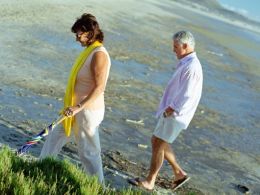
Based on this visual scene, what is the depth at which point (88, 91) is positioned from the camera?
6.46 metres

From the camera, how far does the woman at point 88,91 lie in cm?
633

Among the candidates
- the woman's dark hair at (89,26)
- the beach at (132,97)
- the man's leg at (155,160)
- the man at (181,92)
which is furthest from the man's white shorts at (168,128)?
the woman's dark hair at (89,26)

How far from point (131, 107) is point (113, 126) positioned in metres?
1.73

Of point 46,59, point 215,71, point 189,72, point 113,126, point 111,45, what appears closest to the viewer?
point 189,72

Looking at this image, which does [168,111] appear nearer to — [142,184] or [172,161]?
[172,161]

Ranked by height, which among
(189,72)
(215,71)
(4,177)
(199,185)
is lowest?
(215,71)

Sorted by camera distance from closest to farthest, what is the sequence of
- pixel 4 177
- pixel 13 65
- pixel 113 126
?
1. pixel 4 177
2. pixel 113 126
3. pixel 13 65

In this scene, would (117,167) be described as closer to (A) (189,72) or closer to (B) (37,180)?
(A) (189,72)

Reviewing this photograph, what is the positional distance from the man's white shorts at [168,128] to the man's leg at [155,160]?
11cm

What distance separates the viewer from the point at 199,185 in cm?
847

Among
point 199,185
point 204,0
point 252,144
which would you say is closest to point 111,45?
point 252,144

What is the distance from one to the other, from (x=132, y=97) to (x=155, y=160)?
532cm

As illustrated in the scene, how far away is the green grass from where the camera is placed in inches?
189

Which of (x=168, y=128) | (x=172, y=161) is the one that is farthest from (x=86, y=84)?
(x=172, y=161)
